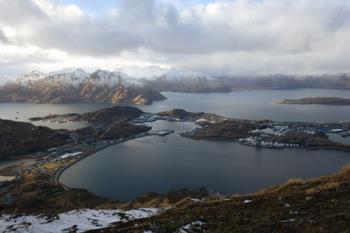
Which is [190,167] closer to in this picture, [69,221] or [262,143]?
[262,143]

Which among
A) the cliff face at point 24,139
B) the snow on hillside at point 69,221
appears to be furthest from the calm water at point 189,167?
the snow on hillside at point 69,221

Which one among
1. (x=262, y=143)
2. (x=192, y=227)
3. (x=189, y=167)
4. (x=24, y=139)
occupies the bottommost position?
(x=189, y=167)

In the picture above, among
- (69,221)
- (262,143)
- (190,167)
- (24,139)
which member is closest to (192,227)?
(69,221)

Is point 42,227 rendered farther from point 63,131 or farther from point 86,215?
point 63,131

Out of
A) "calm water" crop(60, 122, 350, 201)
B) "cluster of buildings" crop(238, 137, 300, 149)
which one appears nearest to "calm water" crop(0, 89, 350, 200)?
"calm water" crop(60, 122, 350, 201)

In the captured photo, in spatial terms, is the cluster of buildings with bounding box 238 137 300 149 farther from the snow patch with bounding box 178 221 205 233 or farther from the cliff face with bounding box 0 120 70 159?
the snow patch with bounding box 178 221 205 233

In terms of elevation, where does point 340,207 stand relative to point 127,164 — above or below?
above

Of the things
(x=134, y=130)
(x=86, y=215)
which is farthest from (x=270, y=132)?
(x=86, y=215)
